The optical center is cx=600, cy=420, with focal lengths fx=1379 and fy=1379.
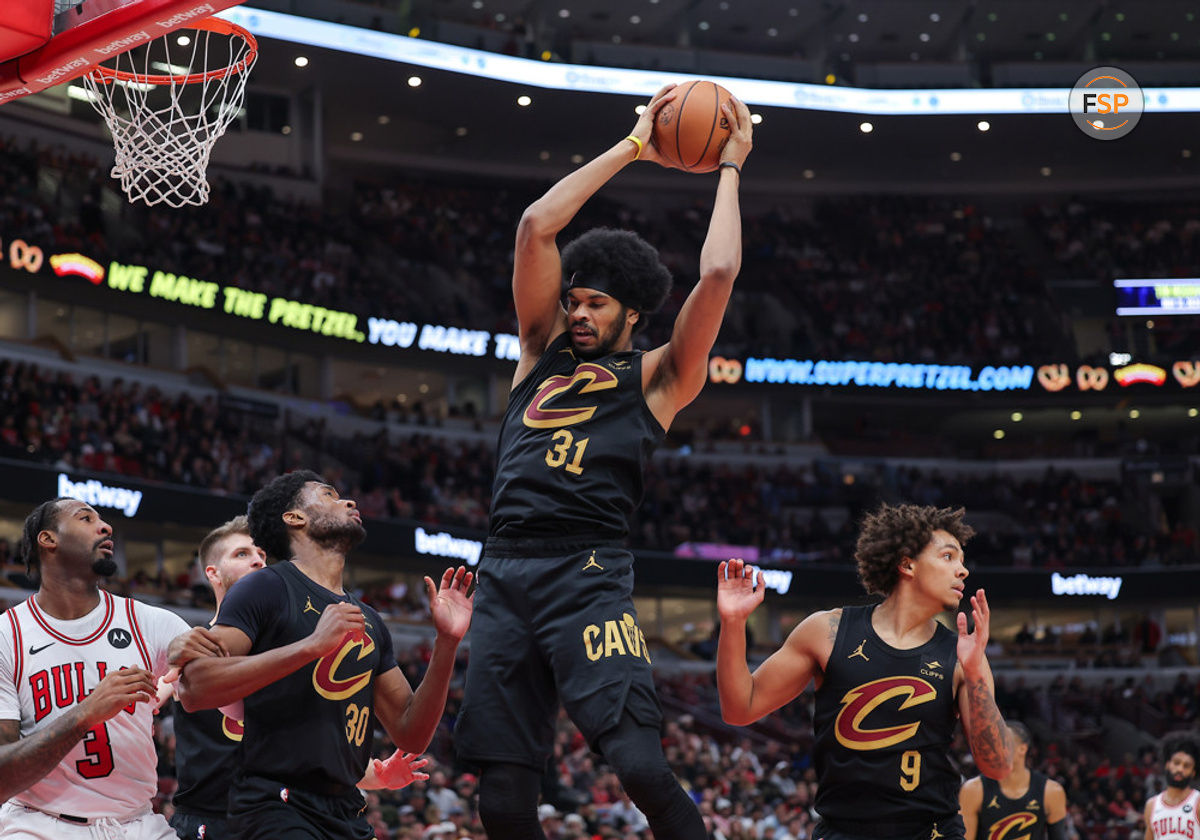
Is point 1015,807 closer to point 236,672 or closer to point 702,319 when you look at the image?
point 702,319

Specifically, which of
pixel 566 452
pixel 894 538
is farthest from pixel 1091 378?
pixel 566 452

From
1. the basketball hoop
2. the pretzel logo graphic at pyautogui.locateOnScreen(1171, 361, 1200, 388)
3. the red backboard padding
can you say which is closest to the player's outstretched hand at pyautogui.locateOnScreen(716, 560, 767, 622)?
the red backboard padding

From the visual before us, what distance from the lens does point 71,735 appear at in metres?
4.95

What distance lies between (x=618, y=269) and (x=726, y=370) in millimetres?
32807

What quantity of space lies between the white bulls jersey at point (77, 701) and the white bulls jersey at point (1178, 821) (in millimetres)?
7503

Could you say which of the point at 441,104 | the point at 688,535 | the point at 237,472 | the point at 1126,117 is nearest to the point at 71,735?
the point at 237,472

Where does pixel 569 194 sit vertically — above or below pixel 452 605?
above

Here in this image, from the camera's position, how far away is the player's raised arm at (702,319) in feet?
16.1

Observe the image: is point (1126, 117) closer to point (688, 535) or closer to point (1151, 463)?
point (1151, 463)

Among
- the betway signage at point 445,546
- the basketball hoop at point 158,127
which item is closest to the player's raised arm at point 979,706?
the basketball hoop at point 158,127

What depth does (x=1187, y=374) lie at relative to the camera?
38781 mm

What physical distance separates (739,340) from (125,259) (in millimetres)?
17286

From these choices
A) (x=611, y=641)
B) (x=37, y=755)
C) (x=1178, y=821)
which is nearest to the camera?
(x=611, y=641)

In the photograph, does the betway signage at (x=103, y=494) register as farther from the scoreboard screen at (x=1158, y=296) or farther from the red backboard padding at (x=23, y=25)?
the scoreboard screen at (x=1158, y=296)
